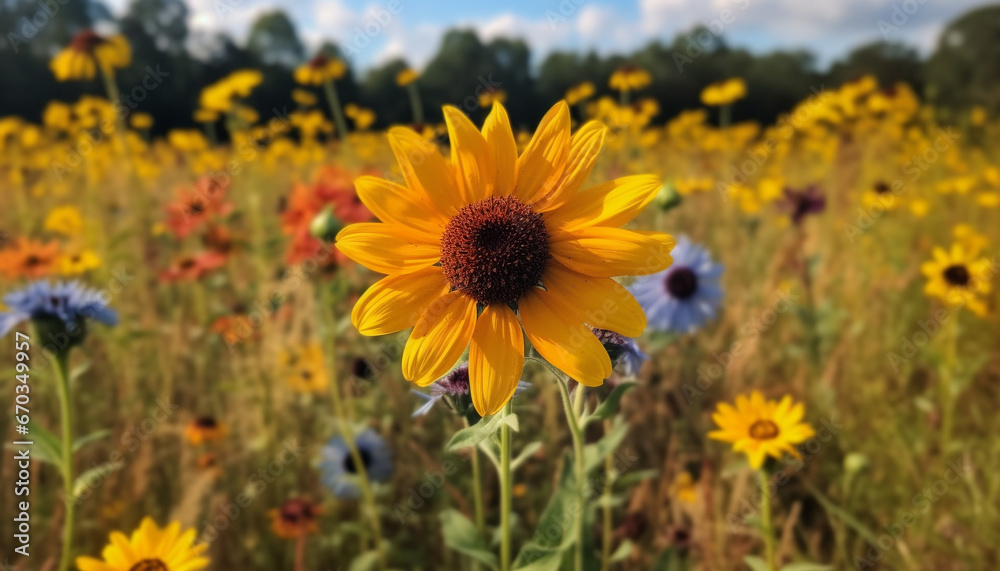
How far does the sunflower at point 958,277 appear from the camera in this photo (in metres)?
2.54

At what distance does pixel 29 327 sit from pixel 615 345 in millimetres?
1625

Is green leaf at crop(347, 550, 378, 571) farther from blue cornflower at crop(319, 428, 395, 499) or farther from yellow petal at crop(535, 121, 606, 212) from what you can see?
yellow petal at crop(535, 121, 606, 212)

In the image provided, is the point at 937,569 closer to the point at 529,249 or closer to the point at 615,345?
the point at 615,345

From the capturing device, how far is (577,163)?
1.05m

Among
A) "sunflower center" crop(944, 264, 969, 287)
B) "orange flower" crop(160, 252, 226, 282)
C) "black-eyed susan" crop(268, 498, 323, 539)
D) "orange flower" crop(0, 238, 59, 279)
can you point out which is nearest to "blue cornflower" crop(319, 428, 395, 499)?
"black-eyed susan" crop(268, 498, 323, 539)

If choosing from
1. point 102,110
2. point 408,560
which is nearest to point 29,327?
point 408,560

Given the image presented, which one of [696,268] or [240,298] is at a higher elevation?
[696,268]

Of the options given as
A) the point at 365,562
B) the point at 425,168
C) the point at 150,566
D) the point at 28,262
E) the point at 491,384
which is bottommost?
the point at 365,562

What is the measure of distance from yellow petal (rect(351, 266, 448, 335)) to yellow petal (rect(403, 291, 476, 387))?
2 cm

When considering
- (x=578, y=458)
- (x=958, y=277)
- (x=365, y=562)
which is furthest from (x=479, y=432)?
(x=958, y=277)

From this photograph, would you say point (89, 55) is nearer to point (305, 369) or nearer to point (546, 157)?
point (305, 369)

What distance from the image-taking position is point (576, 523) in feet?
4.23

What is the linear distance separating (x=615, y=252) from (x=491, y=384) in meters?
0.30

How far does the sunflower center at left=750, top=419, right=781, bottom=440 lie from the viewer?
163 cm
